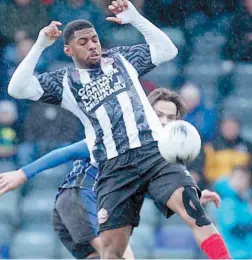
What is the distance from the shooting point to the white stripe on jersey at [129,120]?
22.2ft

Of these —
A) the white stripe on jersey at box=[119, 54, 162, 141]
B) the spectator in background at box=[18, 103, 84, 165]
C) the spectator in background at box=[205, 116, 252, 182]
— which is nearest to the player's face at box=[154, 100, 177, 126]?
the white stripe on jersey at box=[119, 54, 162, 141]

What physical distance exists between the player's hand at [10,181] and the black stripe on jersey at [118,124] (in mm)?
662

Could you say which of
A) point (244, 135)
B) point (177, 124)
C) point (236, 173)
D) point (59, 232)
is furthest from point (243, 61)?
point (177, 124)

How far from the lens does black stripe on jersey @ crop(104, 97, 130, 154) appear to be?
6773mm

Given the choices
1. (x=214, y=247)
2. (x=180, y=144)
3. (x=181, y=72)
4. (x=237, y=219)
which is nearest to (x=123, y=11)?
(x=180, y=144)

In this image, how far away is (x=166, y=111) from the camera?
279 inches

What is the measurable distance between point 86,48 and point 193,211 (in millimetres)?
1235

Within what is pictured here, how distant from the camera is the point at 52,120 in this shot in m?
10.1

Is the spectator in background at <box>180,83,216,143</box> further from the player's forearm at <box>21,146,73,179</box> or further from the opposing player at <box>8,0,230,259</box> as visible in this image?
the opposing player at <box>8,0,230,259</box>

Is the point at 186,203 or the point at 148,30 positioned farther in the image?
the point at 148,30

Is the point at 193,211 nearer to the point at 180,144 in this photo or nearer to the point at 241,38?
the point at 180,144

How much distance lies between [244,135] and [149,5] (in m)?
1.63

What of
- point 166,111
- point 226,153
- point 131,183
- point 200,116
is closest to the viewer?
point 131,183

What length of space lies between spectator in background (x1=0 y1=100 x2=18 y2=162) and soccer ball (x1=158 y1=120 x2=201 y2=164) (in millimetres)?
4037
